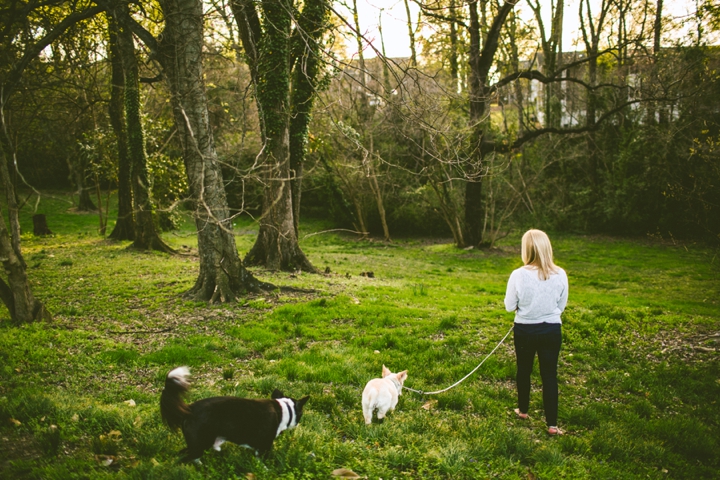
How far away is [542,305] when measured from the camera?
4.57 metres

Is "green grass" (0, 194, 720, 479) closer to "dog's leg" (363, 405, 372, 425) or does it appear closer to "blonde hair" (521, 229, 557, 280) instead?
"dog's leg" (363, 405, 372, 425)

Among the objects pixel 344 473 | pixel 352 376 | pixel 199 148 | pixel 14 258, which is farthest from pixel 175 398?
pixel 199 148

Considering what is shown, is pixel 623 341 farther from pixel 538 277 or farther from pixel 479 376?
pixel 538 277

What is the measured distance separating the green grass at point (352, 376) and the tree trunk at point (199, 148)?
1.82ft

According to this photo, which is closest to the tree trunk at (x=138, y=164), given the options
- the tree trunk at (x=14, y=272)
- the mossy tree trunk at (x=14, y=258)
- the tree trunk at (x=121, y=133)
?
the tree trunk at (x=121, y=133)

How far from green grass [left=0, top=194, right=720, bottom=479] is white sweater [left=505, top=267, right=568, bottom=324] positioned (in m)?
1.21

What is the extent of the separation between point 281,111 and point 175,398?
32.9 ft

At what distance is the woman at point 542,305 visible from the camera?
458 cm

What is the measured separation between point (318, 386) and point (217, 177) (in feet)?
17.5

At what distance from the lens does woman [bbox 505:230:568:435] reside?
15.0ft

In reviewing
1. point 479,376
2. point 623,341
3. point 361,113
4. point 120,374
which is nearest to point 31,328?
point 120,374

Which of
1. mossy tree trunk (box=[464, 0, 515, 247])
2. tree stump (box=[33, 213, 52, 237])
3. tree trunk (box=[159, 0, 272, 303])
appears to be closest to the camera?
tree trunk (box=[159, 0, 272, 303])

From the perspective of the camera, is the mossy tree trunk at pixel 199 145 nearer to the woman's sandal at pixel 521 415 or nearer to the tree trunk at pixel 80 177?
the tree trunk at pixel 80 177

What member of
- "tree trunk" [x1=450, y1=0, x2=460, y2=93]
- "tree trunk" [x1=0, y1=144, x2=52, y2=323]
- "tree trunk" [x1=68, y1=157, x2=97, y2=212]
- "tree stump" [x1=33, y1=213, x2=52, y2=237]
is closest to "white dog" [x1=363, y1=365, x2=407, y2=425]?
"tree trunk" [x1=68, y1=157, x2=97, y2=212]
